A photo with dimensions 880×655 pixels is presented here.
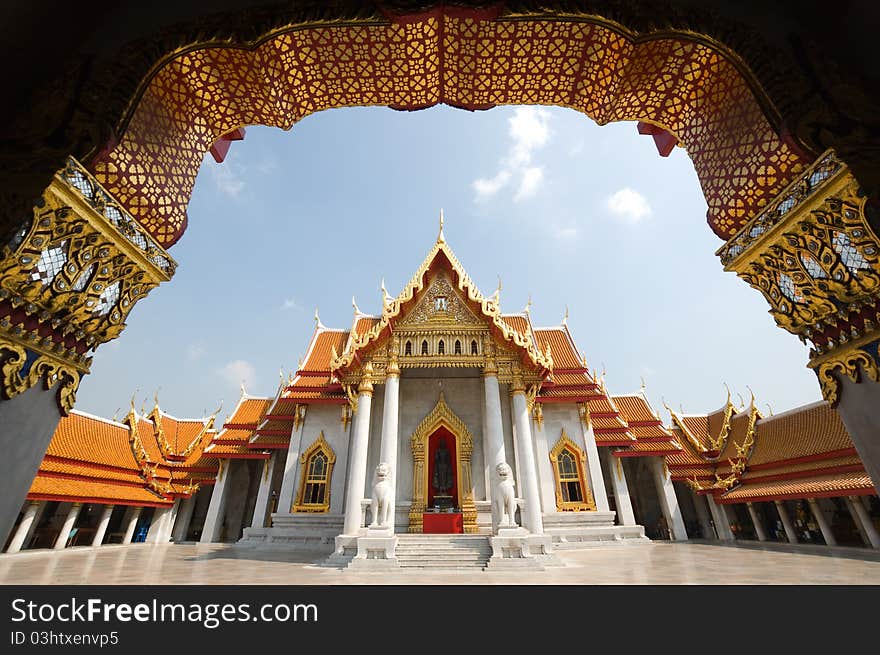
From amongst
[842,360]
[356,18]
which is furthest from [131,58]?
[842,360]

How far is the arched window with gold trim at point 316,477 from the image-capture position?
1166 cm

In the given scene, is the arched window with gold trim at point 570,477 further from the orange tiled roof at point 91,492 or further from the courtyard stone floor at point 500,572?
the orange tiled roof at point 91,492

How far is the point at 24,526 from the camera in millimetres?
10883

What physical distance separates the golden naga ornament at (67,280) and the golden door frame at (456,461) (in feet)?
29.1

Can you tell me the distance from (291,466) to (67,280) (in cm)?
1131

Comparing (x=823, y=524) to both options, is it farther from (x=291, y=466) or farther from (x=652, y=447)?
(x=291, y=466)

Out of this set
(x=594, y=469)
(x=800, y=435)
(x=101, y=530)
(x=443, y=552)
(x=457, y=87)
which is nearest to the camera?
(x=457, y=87)

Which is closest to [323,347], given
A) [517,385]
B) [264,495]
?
[264,495]

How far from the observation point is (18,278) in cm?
192

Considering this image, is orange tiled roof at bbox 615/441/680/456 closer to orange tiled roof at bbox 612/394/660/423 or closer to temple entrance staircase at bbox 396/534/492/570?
orange tiled roof at bbox 612/394/660/423

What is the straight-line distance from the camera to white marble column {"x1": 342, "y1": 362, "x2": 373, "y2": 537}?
8250 millimetres

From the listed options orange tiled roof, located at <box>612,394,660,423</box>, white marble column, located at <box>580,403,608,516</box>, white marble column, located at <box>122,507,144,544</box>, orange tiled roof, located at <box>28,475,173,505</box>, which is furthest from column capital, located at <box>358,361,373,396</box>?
white marble column, located at <box>122,507,144,544</box>
